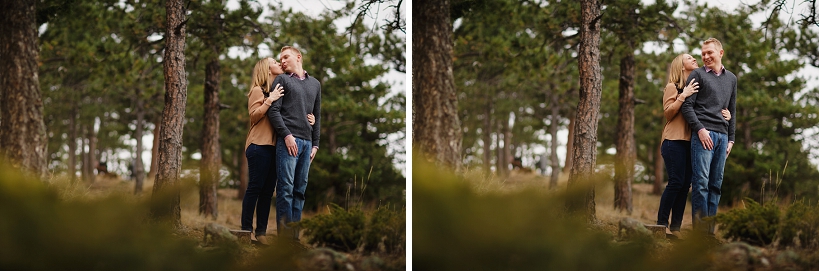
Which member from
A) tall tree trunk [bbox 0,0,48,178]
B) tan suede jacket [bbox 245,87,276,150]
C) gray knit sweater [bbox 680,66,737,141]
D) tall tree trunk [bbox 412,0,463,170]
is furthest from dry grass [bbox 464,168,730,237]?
tall tree trunk [bbox 0,0,48,178]

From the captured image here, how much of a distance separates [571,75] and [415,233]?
4.41ft

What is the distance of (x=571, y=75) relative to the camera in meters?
3.87

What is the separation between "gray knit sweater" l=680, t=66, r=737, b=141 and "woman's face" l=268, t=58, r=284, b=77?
2.28 m

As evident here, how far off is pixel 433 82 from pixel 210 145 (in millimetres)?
→ 1437

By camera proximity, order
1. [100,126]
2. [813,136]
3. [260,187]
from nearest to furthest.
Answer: [813,136] → [260,187] → [100,126]

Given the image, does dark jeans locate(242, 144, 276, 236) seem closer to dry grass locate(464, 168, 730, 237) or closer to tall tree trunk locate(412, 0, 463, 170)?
tall tree trunk locate(412, 0, 463, 170)

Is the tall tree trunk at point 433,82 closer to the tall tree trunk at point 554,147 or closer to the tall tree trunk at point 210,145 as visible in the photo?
the tall tree trunk at point 554,147

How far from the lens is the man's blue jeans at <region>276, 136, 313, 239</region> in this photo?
3738 millimetres

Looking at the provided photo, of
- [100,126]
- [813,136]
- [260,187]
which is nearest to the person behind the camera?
[813,136]

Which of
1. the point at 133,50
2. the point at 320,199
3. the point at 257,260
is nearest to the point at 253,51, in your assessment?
the point at 133,50

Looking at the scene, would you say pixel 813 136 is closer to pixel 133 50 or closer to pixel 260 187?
pixel 260 187

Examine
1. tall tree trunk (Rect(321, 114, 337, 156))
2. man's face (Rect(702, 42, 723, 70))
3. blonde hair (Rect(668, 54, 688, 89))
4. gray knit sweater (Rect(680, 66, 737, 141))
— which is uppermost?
man's face (Rect(702, 42, 723, 70))

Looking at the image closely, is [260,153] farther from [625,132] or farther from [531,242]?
[625,132]

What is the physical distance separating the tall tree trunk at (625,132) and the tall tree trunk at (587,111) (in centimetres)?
13
